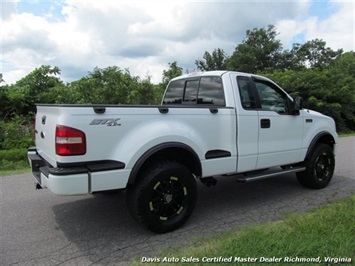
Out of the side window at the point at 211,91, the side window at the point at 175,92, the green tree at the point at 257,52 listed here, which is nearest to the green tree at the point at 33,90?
the side window at the point at 175,92

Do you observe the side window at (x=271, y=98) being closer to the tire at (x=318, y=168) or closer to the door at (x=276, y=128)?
the door at (x=276, y=128)

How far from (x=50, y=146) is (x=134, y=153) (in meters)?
0.95

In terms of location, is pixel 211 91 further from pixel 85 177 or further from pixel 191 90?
pixel 85 177

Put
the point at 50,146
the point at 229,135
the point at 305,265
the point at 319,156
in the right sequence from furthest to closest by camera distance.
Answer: the point at 319,156, the point at 229,135, the point at 50,146, the point at 305,265

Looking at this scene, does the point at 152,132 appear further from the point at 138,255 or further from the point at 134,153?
the point at 138,255

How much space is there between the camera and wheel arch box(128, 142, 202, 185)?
11.3 feet

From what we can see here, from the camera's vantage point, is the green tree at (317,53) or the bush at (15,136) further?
the green tree at (317,53)

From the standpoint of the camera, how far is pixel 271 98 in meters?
5.05

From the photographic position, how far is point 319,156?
560 cm

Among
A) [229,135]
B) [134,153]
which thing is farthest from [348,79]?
[134,153]

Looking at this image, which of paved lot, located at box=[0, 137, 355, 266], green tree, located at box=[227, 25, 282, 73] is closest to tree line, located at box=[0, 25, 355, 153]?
green tree, located at box=[227, 25, 282, 73]

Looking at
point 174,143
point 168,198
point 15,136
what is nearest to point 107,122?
point 174,143

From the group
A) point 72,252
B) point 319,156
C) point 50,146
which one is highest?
point 50,146

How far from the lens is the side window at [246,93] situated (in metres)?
4.54
